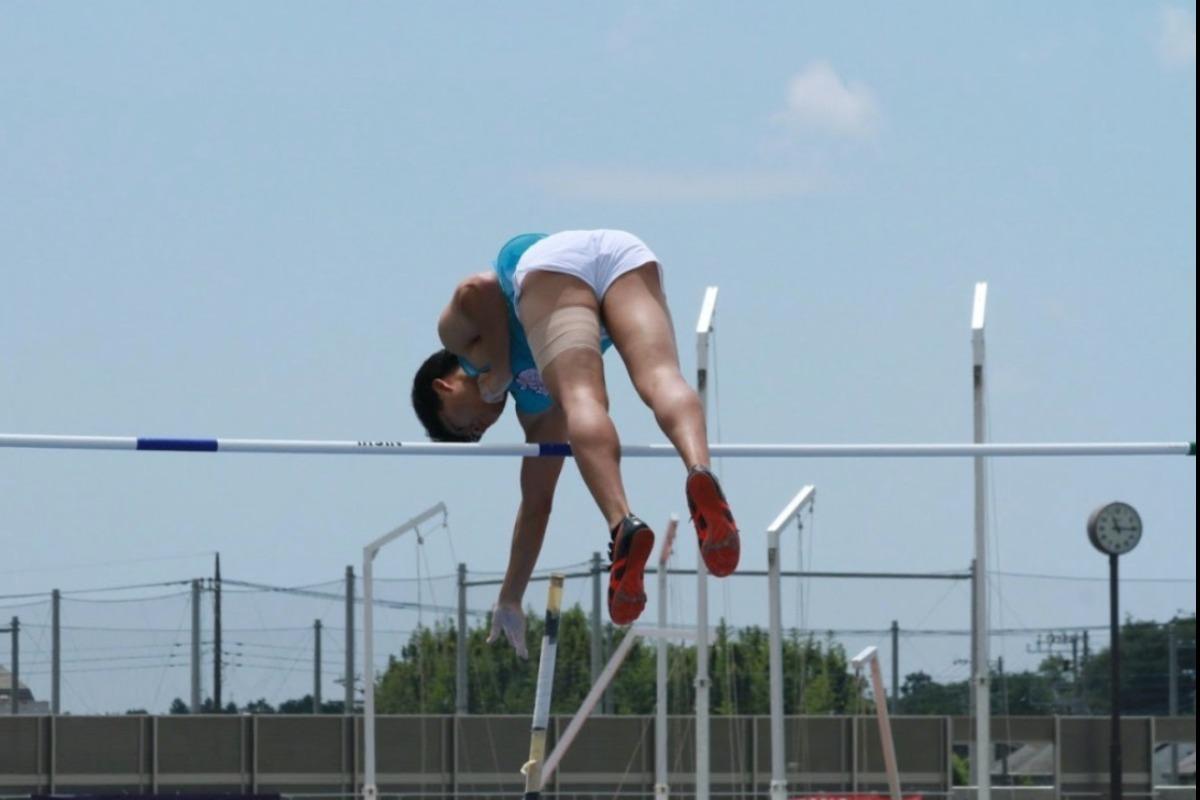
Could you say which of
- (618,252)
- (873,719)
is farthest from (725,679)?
(618,252)

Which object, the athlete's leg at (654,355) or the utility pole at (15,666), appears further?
the utility pole at (15,666)

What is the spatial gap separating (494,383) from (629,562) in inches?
33.9

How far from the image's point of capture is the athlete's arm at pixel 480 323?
5.52m

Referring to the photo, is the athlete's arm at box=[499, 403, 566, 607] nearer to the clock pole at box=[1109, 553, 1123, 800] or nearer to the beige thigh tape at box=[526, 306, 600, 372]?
the beige thigh tape at box=[526, 306, 600, 372]

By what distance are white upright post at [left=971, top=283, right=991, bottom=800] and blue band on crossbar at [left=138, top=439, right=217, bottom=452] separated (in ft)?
17.1

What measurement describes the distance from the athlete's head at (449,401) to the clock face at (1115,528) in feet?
45.0

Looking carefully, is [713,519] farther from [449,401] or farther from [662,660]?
[662,660]

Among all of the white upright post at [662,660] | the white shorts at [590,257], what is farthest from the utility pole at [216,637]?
the white shorts at [590,257]

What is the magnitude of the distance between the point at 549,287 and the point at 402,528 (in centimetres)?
615

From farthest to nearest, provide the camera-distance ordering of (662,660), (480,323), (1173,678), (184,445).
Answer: (1173,678) < (662,660) < (184,445) < (480,323)

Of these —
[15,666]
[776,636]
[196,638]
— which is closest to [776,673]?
[776,636]

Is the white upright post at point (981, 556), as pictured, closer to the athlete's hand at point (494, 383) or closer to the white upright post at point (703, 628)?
the white upright post at point (703, 628)

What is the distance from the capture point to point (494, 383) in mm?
5617

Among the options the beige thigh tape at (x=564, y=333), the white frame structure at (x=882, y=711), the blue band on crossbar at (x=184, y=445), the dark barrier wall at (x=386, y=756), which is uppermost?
the beige thigh tape at (x=564, y=333)
